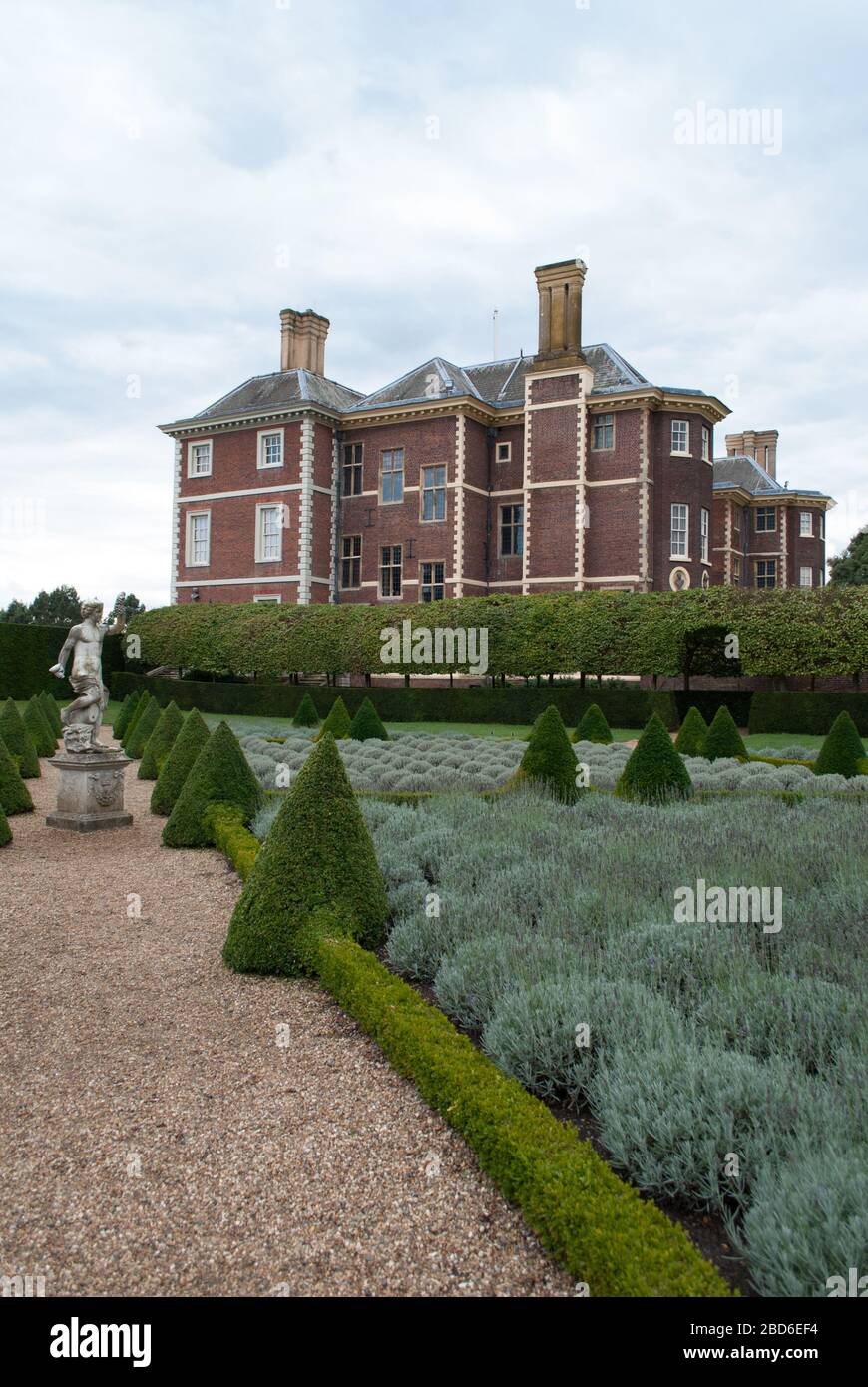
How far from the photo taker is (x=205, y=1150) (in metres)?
3.38

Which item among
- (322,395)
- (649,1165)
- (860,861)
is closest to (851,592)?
(860,861)

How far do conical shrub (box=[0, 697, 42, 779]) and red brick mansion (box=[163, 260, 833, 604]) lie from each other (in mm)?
20221

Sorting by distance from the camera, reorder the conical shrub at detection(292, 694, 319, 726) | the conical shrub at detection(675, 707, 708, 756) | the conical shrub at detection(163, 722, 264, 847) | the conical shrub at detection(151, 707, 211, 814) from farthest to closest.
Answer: the conical shrub at detection(292, 694, 319, 726) → the conical shrub at detection(675, 707, 708, 756) → the conical shrub at detection(151, 707, 211, 814) → the conical shrub at detection(163, 722, 264, 847)

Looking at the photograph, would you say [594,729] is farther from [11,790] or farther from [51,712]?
[51,712]

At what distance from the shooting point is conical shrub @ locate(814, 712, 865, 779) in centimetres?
1236

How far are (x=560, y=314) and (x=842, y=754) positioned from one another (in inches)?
926

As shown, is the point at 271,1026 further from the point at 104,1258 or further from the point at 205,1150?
the point at 104,1258

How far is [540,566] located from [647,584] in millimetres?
3822

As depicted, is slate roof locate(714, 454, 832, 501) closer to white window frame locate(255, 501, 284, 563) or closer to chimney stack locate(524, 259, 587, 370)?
chimney stack locate(524, 259, 587, 370)

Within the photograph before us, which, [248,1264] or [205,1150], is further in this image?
[205,1150]

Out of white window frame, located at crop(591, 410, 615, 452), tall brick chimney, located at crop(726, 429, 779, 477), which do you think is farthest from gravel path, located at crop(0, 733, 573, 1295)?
tall brick chimney, located at crop(726, 429, 779, 477)

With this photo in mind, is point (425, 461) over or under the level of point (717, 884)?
over

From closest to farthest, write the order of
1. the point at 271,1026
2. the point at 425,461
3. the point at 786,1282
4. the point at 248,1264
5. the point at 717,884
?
1. the point at 786,1282
2. the point at 248,1264
3. the point at 271,1026
4. the point at 717,884
5. the point at 425,461

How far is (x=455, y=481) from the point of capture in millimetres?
32906
